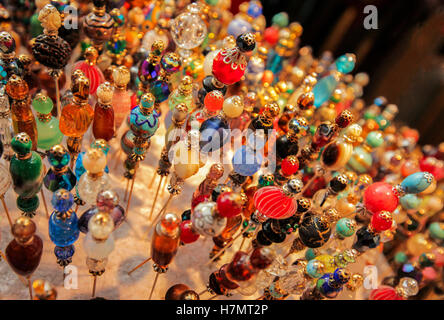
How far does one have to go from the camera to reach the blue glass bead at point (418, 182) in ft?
4.27

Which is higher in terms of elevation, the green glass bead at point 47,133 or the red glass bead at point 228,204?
the red glass bead at point 228,204

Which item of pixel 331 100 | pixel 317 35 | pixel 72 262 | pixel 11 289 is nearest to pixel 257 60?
pixel 331 100

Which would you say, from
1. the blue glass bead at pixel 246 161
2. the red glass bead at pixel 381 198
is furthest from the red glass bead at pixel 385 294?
the blue glass bead at pixel 246 161

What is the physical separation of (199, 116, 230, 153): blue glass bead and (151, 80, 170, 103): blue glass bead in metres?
0.21

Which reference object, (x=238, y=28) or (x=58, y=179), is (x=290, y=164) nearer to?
(x=58, y=179)

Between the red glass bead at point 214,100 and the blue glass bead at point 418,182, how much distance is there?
642mm

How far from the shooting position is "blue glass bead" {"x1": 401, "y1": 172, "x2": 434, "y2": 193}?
1302 mm

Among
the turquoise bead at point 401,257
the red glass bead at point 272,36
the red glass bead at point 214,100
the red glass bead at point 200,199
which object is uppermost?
the red glass bead at point 272,36

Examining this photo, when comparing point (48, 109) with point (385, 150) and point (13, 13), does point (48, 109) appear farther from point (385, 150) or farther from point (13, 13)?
point (385, 150)

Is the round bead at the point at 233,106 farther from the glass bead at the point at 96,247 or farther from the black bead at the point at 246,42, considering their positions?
the glass bead at the point at 96,247

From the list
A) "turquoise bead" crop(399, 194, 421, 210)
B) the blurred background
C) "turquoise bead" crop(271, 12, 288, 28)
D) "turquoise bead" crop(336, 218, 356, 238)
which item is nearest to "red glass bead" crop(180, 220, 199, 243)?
"turquoise bead" crop(336, 218, 356, 238)

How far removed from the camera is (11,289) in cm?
121

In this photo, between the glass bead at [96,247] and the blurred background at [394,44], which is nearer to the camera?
the glass bead at [96,247]
